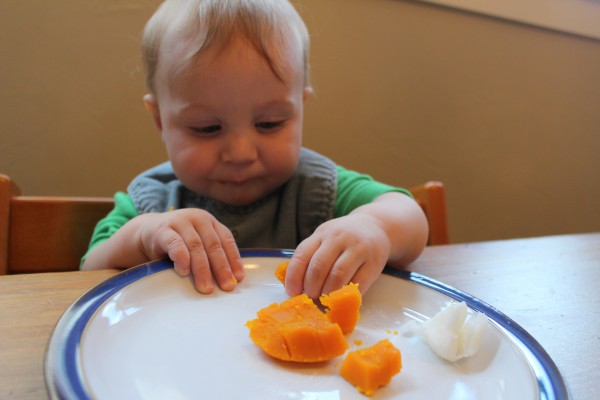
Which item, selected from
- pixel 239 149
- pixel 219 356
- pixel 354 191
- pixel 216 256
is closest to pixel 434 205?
pixel 354 191

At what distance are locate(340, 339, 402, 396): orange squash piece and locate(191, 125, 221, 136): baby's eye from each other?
18.4 inches

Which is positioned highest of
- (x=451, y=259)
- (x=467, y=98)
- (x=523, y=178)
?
(x=467, y=98)

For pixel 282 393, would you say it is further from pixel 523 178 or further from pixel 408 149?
pixel 523 178

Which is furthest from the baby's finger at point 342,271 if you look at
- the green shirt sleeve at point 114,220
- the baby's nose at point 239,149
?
the green shirt sleeve at point 114,220

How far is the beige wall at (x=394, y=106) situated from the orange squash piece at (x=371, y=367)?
103 cm

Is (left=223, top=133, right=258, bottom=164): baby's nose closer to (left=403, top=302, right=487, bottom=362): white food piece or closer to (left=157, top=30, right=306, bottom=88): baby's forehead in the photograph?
(left=157, top=30, right=306, bottom=88): baby's forehead

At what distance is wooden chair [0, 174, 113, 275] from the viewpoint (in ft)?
2.54

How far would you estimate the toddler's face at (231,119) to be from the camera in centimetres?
71

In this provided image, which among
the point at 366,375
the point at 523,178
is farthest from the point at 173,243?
the point at 523,178

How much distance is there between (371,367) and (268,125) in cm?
50

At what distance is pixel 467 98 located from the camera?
5.45 feet

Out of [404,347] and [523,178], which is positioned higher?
[404,347]

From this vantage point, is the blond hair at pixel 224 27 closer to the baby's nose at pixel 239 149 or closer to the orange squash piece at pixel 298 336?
the baby's nose at pixel 239 149

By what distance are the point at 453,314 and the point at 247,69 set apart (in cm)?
47
